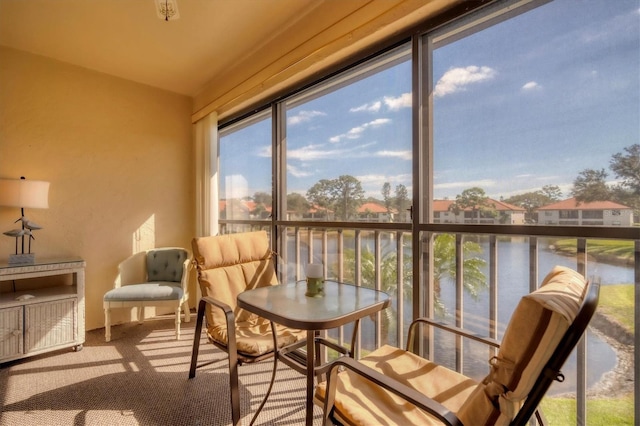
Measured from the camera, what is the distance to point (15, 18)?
231cm

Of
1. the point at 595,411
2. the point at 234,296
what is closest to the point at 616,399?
the point at 595,411

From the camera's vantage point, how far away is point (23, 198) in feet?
8.32

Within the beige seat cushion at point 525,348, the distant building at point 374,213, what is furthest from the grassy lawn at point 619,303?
the distant building at point 374,213

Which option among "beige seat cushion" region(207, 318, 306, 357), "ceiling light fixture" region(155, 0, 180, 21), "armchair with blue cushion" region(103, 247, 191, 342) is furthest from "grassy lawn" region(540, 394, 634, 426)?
"ceiling light fixture" region(155, 0, 180, 21)

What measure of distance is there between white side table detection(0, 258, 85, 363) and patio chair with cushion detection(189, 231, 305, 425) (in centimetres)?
134

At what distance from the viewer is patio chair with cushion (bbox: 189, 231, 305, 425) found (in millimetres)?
1687

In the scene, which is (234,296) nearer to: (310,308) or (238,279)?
(238,279)

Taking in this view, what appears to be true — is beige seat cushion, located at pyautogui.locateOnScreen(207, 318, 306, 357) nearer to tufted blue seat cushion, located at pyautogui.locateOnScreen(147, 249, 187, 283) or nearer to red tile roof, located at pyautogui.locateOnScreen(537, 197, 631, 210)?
red tile roof, located at pyautogui.locateOnScreen(537, 197, 631, 210)

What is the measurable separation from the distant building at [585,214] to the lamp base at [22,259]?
3.85m

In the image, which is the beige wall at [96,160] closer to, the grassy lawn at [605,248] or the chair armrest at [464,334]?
the chair armrest at [464,334]

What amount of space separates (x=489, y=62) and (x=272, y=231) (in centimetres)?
213

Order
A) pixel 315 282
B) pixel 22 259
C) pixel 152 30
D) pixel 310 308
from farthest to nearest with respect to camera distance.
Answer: pixel 22 259 < pixel 152 30 < pixel 315 282 < pixel 310 308

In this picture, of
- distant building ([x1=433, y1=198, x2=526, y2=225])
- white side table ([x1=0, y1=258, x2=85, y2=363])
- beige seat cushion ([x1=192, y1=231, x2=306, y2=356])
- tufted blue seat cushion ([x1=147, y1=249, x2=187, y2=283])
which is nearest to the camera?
distant building ([x1=433, y1=198, x2=526, y2=225])

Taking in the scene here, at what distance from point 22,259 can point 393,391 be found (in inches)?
130
